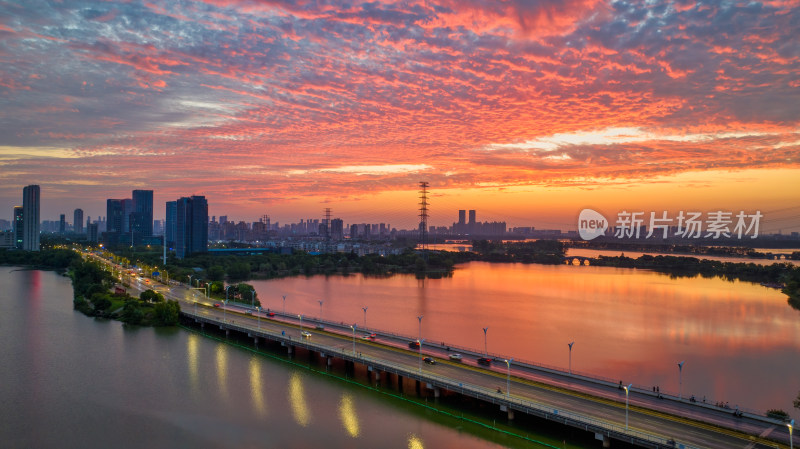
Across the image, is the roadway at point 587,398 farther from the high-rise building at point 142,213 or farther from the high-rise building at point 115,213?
the high-rise building at point 115,213

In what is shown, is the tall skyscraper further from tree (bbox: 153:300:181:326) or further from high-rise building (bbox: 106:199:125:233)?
tree (bbox: 153:300:181:326)

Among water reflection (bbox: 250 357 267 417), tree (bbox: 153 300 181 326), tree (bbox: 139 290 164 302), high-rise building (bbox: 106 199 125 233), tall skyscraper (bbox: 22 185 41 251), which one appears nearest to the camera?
water reflection (bbox: 250 357 267 417)

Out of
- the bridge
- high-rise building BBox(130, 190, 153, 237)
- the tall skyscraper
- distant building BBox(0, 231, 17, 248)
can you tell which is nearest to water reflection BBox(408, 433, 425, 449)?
the bridge

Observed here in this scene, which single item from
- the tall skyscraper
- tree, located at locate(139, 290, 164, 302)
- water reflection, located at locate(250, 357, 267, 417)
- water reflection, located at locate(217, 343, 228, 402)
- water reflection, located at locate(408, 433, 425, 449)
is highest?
the tall skyscraper

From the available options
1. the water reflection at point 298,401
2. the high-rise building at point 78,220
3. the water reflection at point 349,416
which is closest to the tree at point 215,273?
the water reflection at point 298,401

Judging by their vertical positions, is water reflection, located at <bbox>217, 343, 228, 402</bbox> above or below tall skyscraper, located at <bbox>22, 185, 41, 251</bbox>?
below

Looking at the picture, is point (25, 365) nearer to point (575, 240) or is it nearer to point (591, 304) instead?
point (591, 304)

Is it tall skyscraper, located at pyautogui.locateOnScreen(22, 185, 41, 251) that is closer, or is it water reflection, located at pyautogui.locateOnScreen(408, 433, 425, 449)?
water reflection, located at pyautogui.locateOnScreen(408, 433, 425, 449)
